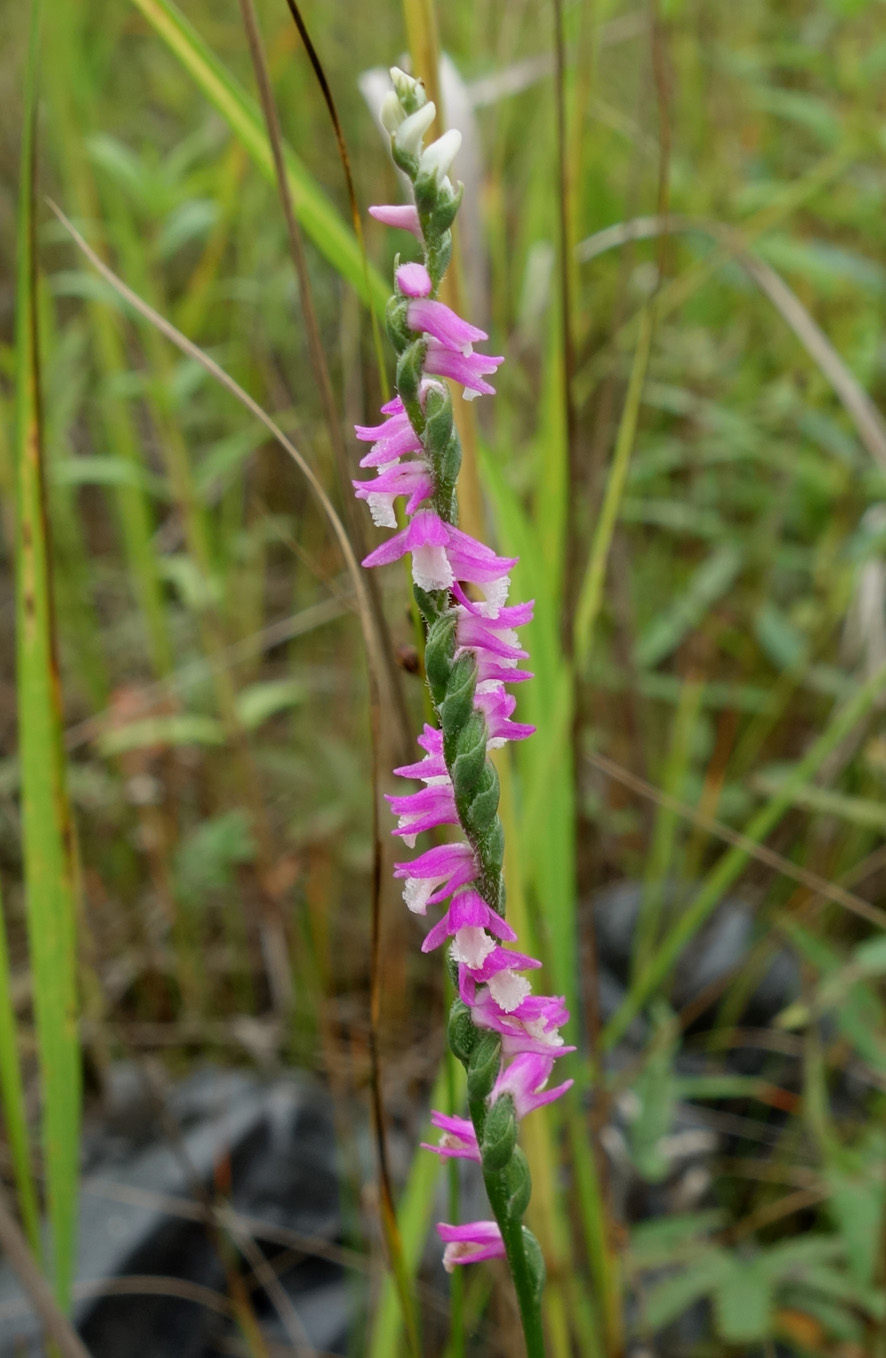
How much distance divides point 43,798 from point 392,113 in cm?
54

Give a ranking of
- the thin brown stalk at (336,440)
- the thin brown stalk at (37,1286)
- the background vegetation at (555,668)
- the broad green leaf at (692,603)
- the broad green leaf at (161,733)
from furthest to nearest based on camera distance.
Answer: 1. the broad green leaf at (692,603)
2. the broad green leaf at (161,733)
3. the background vegetation at (555,668)
4. the thin brown stalk at (37,1286)
5. the thin brown stalk at (336,440)

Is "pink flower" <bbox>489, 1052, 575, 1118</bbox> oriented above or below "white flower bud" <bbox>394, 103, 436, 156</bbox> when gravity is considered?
below

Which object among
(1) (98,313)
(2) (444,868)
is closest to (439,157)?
(2) (444,868)

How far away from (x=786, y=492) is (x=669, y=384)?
0.61 m

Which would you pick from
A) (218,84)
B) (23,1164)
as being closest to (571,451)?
(218,84)

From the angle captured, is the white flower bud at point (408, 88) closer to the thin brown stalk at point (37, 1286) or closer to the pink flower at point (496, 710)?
the pink flower at point (496, 710)

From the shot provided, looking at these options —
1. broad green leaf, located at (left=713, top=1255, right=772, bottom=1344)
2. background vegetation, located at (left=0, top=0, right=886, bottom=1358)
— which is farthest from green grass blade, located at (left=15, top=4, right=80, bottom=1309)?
broad green leaf, located at (left=713, top=1255, right=772, bottom=1344)

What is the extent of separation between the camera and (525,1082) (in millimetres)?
432

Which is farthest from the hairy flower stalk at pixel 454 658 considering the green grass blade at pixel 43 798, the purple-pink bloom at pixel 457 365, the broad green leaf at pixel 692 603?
the broad green leaf at pixel 692 603

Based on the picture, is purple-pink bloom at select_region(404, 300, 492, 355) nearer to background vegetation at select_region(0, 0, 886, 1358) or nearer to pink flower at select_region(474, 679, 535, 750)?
pink flower at select_region(474, 679, 535, 750)

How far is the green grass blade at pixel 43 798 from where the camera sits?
0.75m

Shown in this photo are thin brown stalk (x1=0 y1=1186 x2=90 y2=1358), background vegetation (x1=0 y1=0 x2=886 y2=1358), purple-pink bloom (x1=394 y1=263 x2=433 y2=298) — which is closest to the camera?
purple-pink bloom (x1=394 y1=263 x2=433 y2=298)

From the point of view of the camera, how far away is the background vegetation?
0.85 metres

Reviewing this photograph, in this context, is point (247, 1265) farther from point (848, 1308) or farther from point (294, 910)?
point (848, 1308)
